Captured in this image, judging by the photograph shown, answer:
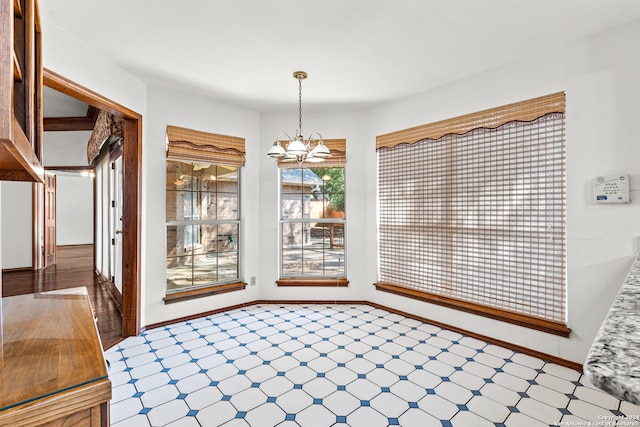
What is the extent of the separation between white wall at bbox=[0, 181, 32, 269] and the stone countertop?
8.22 meters

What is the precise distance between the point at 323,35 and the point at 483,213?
2188 mm

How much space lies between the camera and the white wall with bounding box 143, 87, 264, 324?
11.5ft

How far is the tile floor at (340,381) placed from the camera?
6.57 feet

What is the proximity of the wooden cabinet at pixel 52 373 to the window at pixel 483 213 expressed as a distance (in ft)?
10.2

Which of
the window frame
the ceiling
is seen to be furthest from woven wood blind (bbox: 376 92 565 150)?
the window frame

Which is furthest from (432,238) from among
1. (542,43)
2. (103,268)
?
(103,268)

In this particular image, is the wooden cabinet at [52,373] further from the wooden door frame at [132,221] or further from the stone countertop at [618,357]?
the wooden door frame at [132,221]

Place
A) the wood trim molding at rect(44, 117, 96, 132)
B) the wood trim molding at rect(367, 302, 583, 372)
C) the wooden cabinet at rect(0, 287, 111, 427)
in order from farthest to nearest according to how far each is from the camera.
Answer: the wood trim molding at rect(44, 117, 96, 132) < the wood trim molding at rect(367, 302, 583, 372) < the wooden cabinet at rect(0, 287, 111, 427)

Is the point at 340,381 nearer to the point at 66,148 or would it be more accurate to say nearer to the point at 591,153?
the point at 591,153

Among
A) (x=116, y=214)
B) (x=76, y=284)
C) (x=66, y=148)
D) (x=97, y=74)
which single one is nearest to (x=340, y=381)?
(x=97, y=74)

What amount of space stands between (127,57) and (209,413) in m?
2.90

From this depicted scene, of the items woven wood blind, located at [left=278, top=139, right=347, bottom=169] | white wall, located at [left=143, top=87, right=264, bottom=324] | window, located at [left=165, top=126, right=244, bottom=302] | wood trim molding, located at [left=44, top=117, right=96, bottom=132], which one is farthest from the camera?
wood trim molding, located at [left=44, top=117, right=96, bottom=132]

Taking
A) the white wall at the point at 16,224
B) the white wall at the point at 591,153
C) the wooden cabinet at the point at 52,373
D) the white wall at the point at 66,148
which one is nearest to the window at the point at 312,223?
the white wall at the point at 591,153

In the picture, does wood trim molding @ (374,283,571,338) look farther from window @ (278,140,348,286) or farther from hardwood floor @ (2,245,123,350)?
hardwood floor @ (2,245,123,350)
